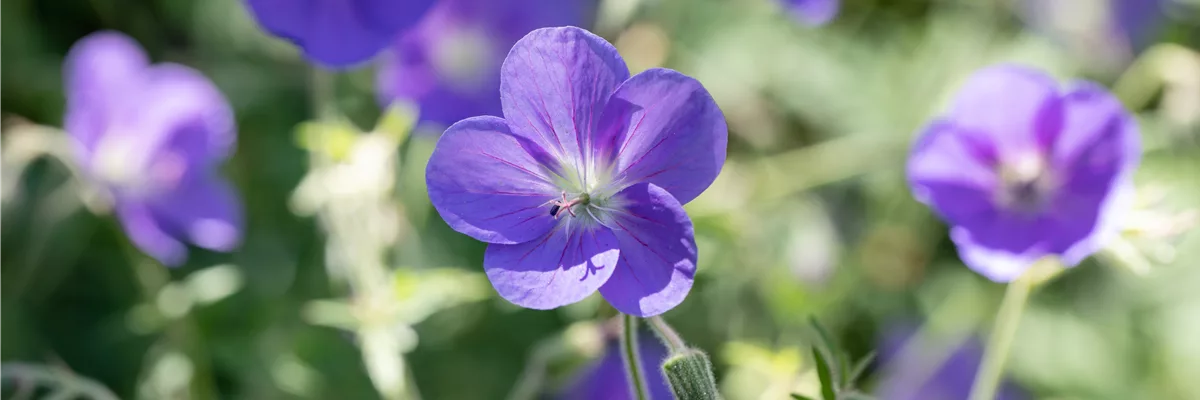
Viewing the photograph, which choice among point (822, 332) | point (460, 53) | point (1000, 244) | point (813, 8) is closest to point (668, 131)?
point (822, 332)

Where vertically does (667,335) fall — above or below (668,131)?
below

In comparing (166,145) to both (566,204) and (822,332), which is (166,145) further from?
(822,332)

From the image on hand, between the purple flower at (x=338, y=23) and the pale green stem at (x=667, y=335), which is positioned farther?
the purple flower at (x=338, y=23)

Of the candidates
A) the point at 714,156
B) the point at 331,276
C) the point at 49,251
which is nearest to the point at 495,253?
the point at 714,156

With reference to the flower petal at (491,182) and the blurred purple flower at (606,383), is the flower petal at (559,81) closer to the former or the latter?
the flower petal at (491,182)

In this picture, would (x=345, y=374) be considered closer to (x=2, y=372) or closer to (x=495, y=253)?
(x=2, y=372)

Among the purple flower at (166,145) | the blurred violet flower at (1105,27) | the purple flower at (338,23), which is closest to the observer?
the purple flower at (338,23)

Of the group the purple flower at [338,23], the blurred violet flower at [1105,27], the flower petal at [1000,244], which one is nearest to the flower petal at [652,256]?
the flower petal at [1000,244]

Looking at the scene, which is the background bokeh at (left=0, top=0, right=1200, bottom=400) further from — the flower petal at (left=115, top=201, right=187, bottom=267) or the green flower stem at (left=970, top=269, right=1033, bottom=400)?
the green flower stem at (left=970, top=269, right=1033, bottom=400)
